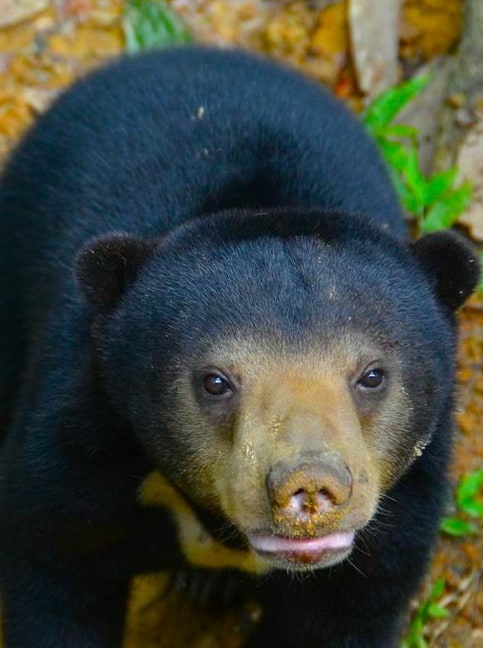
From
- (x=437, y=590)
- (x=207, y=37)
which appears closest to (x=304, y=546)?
(x=437, y=590)

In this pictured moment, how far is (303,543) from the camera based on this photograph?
397 cm

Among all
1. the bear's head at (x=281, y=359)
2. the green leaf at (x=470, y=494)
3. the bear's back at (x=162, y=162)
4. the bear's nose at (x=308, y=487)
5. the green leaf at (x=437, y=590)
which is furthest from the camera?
the green leaf at (x=470, y=494)

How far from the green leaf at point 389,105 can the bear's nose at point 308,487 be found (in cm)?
386

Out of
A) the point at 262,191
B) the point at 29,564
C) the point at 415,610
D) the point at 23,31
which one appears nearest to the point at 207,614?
the point at 415,610

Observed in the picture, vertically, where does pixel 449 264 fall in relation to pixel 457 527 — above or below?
above

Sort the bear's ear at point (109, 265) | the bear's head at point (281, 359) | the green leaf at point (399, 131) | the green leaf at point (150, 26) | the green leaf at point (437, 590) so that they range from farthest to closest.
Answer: the green leaf at point (150, 26) → the green leaf at point (399, 131) → the green leaf at point (437, 590) → the bear's ear at point (109, 265) → the bear's head at point (281, 359)

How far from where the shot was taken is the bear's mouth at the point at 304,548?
3.97m

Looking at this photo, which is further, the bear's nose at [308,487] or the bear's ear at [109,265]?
the bear's ear at [109,265]

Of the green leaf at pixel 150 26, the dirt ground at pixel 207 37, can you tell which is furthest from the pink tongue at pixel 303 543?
the green leaf at pixel 150 26

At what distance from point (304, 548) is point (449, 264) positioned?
1.10 meters

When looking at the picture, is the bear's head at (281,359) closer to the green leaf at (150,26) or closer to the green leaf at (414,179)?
the green leaf at (414,179)

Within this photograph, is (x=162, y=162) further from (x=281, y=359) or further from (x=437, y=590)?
(x=437, y=590)

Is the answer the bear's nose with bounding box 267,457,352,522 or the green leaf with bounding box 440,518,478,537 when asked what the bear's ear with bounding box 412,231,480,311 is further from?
the green leaf with bounding box 440,518,478,537

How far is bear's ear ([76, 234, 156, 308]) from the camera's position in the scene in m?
4.51
